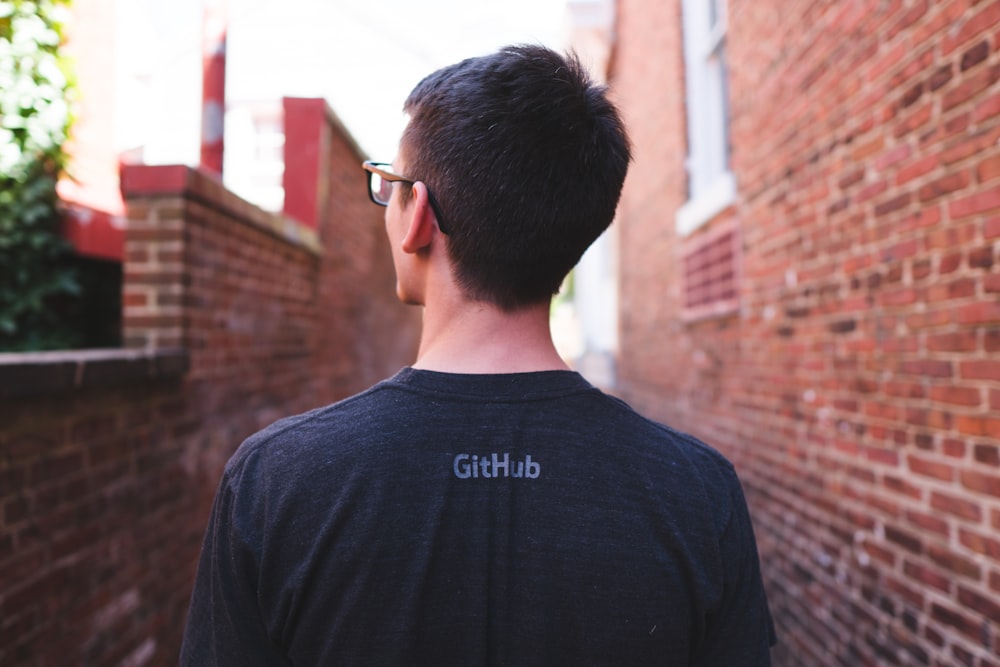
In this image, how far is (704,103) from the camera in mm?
6152

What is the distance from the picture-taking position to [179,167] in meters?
3.12

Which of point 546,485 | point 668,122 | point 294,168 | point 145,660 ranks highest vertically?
point 668,122

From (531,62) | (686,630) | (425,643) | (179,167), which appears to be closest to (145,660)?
(179,167)

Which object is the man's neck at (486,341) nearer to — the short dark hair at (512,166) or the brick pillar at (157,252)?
the short dark hair at (512,166)

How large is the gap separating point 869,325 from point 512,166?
226cm

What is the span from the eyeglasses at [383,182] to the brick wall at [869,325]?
1.45 meters

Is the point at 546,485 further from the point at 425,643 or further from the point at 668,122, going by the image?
the point at 668,122

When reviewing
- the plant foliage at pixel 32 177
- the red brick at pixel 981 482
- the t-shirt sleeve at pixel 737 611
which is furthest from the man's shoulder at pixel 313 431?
the plant foliage at pixel 32 177

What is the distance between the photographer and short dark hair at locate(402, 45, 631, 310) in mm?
1183

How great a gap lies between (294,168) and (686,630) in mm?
5150

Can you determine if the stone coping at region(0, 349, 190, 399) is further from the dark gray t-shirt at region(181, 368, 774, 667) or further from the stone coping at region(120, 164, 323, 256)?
the dark gray t-shirt at region(181, 368, 774, 667)

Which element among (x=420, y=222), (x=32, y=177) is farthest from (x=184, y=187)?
(x=420, y=222)

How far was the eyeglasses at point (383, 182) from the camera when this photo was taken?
122 cm

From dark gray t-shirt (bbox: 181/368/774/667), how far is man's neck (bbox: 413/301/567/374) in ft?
0.11
